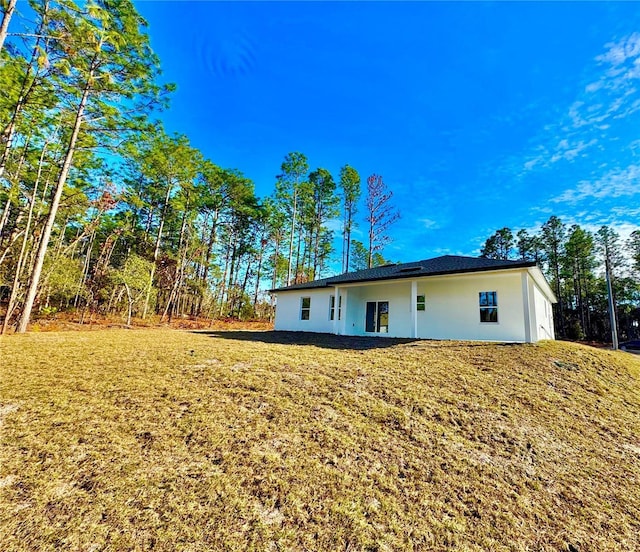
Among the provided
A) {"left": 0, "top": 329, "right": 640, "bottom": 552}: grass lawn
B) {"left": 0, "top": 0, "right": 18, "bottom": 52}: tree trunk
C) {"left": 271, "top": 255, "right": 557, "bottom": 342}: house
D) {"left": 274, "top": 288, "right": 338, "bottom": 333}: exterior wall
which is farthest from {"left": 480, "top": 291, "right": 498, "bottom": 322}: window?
{"left": 0, "top": 0, "right": 18, "bottom": 52}: tree trunk

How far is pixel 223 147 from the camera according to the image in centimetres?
2173

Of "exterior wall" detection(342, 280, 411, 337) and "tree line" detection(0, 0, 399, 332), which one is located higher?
"tree line" detection(0, 0, 399, 332)

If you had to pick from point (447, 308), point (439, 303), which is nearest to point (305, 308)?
point (439, 303)

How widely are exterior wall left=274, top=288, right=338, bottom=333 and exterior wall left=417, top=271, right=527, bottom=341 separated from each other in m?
4.66

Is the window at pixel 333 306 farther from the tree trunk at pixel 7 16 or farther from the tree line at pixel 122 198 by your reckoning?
the tree trunk at pixel 7 16

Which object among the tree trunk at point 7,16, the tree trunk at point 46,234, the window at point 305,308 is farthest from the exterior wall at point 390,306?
the tree trunk at point 7,16

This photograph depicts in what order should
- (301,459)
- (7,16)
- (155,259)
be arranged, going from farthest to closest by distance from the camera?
(155,259), (7,16), (301,459)

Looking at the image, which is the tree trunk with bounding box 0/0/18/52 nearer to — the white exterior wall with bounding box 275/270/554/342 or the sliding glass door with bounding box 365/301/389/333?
the white exterior wall with bounding box 275/270/554/342

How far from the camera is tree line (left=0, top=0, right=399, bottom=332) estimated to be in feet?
27.4

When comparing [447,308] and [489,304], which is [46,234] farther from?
[489,304]

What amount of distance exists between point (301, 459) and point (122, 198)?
1408 centimetres

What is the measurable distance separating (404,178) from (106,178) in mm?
18133

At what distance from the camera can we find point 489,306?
1024 centimetres

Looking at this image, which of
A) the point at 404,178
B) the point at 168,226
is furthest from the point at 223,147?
the point at 404,178
